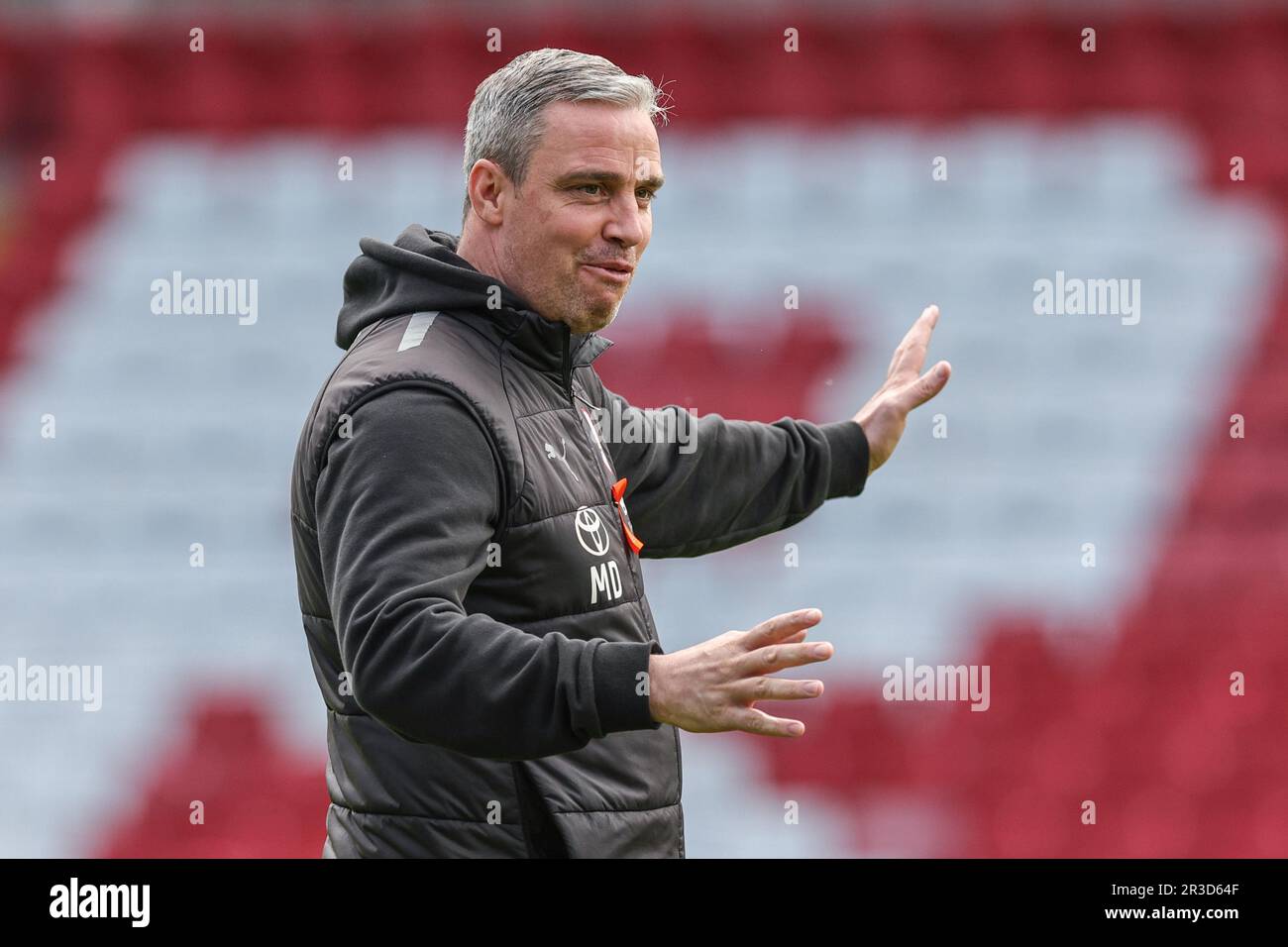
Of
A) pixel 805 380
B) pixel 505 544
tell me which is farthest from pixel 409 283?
pixel 805 380

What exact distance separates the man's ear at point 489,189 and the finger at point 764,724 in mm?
609

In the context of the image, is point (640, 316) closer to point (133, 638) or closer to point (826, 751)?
point (826, 751)

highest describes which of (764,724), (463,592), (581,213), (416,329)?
(581,213)

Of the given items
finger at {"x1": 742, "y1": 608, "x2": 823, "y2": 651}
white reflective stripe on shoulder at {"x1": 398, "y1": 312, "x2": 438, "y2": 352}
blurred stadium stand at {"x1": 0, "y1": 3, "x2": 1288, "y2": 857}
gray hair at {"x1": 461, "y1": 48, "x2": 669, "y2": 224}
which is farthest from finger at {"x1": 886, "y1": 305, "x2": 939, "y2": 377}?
blurred stadium stand at {"x1": 0, "y1": 3, "x2": 1288, "y2": 857}

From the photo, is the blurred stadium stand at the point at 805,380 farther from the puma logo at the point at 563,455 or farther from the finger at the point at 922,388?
the puma logo at the point at 563,455

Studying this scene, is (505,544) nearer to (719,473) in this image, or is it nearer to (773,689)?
A: (773,689)

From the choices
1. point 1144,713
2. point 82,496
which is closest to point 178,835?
point 82,496

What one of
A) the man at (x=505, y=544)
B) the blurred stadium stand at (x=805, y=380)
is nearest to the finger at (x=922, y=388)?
the man at (x=505, y=544)

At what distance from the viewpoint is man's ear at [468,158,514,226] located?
150 centimetres

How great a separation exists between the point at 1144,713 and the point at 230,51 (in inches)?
119

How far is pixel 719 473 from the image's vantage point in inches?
73.5

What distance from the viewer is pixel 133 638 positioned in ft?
12.3

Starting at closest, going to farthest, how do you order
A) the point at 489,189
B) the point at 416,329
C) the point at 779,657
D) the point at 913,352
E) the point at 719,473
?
the point at 779,657 < the point at 416,329 < the point at 489,189 < the point at 719,473 < the point at 913,352

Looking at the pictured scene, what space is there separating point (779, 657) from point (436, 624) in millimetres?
270
